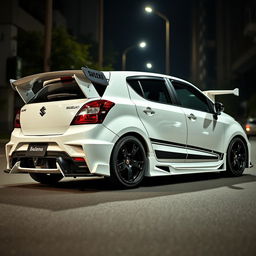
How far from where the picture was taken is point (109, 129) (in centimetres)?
721

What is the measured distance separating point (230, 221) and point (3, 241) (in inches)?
88.3

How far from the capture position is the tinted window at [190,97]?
8.84 metres

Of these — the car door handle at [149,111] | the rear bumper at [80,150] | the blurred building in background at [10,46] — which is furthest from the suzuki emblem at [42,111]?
the blurred building in background at [10,46]

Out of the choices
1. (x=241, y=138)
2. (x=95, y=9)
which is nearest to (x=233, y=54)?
(x=95, y=9)

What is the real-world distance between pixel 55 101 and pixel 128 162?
1.35 m

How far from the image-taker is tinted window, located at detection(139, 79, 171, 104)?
8271mm

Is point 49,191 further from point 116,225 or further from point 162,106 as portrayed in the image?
point 116,225

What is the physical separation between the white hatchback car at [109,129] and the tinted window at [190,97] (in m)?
0.02

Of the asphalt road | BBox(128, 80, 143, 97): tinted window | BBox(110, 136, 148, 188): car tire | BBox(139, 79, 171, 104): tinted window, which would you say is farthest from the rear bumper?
BBox(139, 79, 171, 104): tinted window

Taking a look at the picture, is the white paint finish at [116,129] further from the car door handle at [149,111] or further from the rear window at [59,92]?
the rear window at [59,92]

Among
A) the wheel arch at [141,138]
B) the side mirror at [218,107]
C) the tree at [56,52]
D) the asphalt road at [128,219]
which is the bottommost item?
the asphalt road at [128,219]

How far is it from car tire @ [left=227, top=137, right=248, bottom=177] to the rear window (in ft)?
10.7

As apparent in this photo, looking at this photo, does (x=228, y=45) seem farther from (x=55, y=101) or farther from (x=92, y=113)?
(x=92, y=113)

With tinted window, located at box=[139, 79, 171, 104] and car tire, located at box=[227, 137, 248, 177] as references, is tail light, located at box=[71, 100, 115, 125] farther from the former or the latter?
car tire, located at box=[227, 137, 248, 177]
